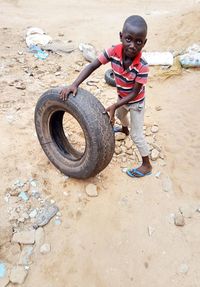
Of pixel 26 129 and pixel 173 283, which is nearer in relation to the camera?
pixel 173 283

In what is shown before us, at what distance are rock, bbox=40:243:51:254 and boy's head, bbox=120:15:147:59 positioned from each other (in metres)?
2.01

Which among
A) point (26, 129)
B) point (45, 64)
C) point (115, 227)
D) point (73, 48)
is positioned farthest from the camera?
point (73, 48)

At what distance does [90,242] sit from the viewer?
10.5 feet

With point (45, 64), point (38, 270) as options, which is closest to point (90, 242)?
point (38, 270)

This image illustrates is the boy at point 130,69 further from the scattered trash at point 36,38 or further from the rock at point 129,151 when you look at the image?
the scattered trash at point 36,38

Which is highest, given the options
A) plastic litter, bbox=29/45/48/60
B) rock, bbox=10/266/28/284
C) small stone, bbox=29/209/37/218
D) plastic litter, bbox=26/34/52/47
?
plastic litter, bbox=26/34/52/47

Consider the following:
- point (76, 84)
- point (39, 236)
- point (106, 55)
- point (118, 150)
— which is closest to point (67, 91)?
point (76, 84)

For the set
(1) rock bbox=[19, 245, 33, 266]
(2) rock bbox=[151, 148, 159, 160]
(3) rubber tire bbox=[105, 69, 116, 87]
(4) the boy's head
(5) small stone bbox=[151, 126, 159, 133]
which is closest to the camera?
(4) the boy's head

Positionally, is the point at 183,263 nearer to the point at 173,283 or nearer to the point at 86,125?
the point at 173,283

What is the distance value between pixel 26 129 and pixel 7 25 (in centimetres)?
500

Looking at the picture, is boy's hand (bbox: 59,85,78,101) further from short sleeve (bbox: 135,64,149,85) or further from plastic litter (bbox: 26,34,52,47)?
plastic litter (bbox: 26,34,52,47)

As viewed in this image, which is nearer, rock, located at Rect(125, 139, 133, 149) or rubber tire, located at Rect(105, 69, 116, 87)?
rock, located at Rect(125, 139, 133, 149)

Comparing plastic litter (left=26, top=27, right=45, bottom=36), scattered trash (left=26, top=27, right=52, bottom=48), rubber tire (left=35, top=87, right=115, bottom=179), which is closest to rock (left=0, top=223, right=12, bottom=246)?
rubber tire (left=35, top=87, right=115, bottom=179)

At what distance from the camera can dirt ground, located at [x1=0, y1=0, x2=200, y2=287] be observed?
118 inches
